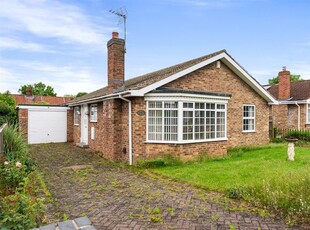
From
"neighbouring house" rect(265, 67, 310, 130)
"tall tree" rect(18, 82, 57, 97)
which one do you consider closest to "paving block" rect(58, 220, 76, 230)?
"neighbouring house" rect(265, 67, 310, 130)

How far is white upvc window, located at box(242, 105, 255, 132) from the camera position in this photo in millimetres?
14836

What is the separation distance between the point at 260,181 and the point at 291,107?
17.8m

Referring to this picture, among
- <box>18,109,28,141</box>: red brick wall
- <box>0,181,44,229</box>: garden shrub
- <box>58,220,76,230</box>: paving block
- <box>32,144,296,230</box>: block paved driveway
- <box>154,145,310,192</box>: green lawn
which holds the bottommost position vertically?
<box>32,144,296,230</box>: block paved driveway

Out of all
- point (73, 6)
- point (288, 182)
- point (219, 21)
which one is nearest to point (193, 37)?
point (219, 21)

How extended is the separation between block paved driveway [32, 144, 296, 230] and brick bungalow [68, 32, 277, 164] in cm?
216

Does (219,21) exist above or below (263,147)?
above

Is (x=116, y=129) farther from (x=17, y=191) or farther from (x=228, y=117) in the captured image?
(x=228, y=117)

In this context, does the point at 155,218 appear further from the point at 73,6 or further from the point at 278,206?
the point at 73,6

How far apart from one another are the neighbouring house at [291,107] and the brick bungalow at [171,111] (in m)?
9.72

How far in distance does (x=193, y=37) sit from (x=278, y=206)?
1324 centimetres

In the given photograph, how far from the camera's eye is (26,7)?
10.6 metres

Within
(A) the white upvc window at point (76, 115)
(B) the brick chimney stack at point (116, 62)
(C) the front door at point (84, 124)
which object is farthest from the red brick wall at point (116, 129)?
(A) the white upvc window at point (76, 115)

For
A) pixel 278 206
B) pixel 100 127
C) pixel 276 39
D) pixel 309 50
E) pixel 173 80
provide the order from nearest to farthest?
pixel 278 206 < pixel 173 80 < pixel 100 127 < pixel 276 39 < pixel 309 50

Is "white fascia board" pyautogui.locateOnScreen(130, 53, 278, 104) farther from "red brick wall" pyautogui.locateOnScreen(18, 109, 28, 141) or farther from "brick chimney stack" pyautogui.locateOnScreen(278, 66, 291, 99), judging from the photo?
"red brick wall" pyautogui.locateOnScreen(18, 109, 28, 141)
